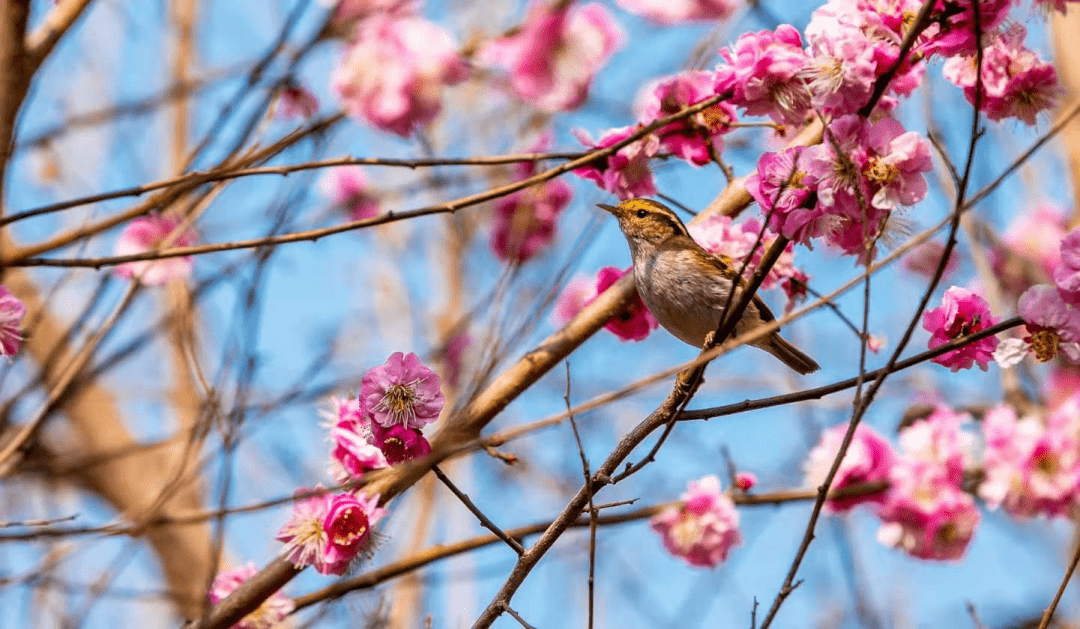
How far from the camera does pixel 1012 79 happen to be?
2.09 metres

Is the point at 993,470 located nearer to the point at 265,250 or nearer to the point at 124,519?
the point at 265,250

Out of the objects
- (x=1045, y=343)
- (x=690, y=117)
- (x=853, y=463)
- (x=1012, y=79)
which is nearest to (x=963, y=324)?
(x=1045, y=343)

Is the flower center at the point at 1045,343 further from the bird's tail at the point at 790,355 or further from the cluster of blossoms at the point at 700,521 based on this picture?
the cluster of blossoms at the point at 700,521

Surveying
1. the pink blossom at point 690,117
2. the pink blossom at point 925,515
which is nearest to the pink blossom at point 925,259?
the pink blossom at point 925,515

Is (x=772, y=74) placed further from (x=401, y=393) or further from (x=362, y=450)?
(x=362, y=450)

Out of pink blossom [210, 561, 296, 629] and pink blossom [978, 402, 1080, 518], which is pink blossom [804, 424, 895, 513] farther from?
pink blossom [210, 561, 296, 629]

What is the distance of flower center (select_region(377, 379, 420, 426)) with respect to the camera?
1.85m

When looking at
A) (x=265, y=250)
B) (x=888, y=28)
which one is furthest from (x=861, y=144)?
(x=265, y=250)

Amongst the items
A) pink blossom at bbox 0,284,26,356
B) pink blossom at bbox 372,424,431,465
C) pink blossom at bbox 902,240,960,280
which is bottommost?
pink blossom at bbox 372,424,431,465

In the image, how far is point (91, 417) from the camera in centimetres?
592

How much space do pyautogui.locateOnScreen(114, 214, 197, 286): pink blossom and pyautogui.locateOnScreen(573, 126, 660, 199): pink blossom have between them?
1243mm

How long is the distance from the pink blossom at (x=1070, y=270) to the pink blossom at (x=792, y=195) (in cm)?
38

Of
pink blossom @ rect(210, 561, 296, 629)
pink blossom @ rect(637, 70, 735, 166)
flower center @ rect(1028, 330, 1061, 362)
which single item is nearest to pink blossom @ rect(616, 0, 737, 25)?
pink blossom @ rect(637, 70, 735, 166)

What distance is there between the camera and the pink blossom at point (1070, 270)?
170 centimetres
